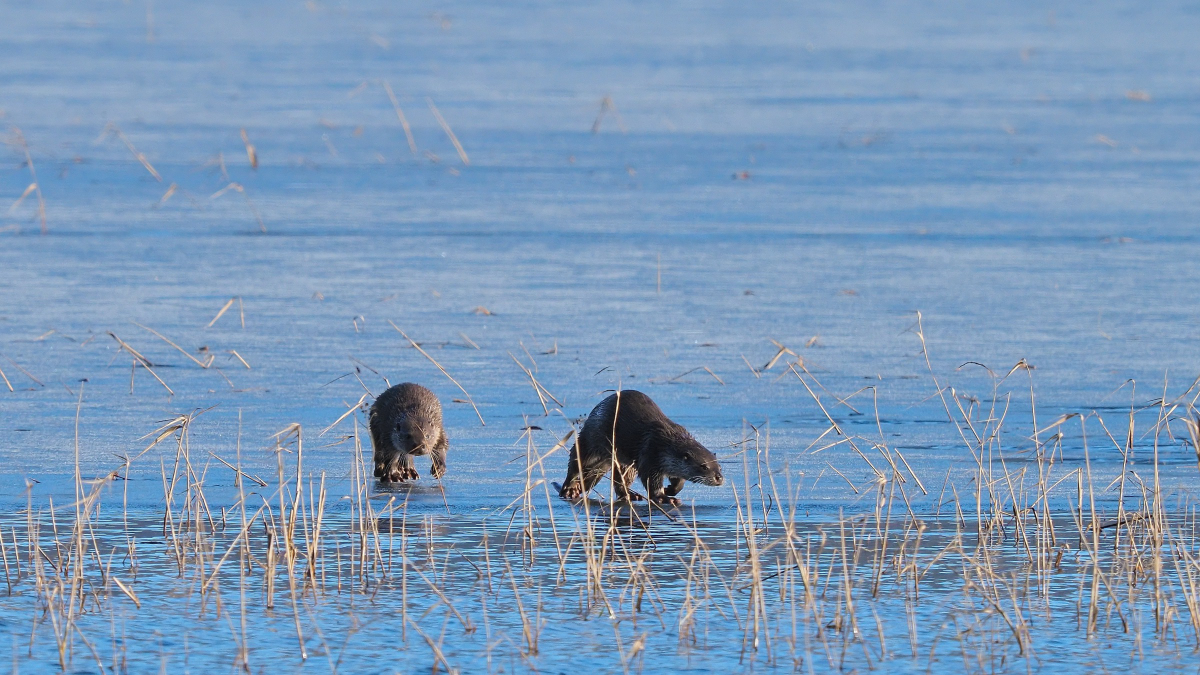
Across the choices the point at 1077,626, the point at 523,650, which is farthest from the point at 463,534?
the point at 1077,626

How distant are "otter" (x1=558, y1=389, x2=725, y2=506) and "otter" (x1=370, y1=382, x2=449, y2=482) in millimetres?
477

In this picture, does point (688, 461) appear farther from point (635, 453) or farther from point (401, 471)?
point (401, 471)

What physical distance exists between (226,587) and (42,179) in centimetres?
980

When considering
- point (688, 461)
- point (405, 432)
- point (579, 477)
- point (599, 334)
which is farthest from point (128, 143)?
point (688, 461)

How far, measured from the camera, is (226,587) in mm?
5039

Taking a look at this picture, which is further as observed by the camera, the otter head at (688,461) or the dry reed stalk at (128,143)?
the dry reed stalk at (128,143)

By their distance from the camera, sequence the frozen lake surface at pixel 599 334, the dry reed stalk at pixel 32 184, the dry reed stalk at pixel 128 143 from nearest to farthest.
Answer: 1. the frozen lake surface at pixel 599 334
2. the dry reed stalk at pixel 32 184
3. the dry reed stalk at pixel 128 143

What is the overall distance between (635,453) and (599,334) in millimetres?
2406

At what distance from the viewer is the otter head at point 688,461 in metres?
6.12

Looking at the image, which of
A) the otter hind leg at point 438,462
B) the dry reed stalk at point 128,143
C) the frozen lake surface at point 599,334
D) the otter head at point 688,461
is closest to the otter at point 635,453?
the otter head at point 688,461

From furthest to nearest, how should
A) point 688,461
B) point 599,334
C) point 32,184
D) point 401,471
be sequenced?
point 32,184 → point 599,334 → point 401,471 → point 688,461

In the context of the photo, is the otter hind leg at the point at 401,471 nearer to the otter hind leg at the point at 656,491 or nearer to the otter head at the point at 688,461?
the otter hind leg at the point at 656,491

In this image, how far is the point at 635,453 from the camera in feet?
20.8

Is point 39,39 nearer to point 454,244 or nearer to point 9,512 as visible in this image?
point 454,244
